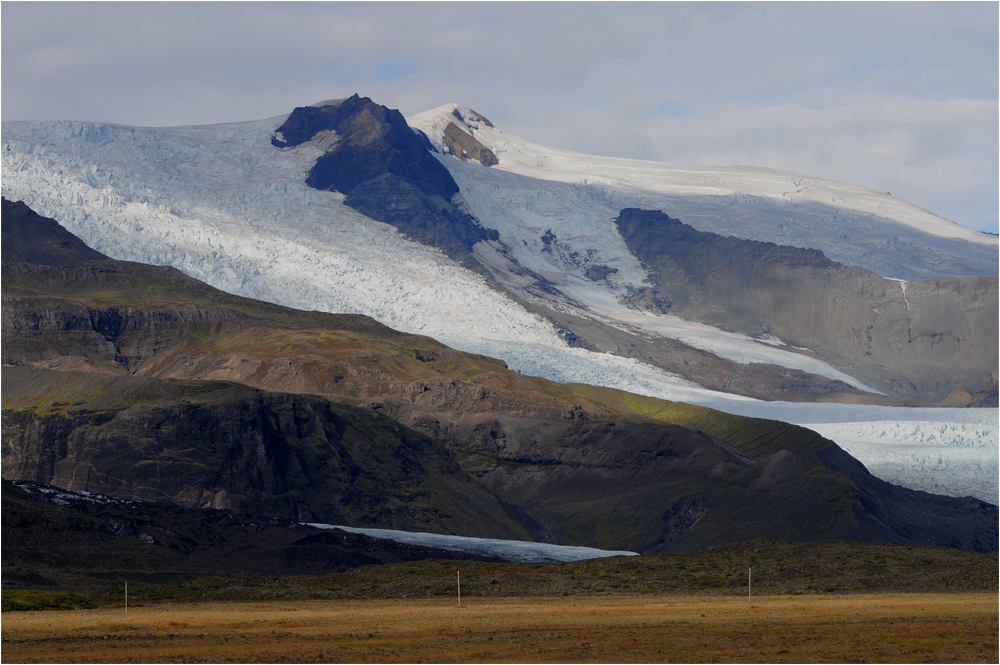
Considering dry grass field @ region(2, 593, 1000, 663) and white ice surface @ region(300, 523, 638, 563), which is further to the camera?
white ice surface @ region(300, 523, 638, 563)

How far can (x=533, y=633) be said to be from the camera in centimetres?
4381

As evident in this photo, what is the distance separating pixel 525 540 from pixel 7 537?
67.5 metres

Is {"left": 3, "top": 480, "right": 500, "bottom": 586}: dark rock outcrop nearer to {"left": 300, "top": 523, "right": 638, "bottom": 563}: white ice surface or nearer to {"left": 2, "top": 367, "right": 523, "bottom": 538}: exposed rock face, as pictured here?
{"left": 300, "top": 523, "right": 638, "bottom": 563}: white ice surface

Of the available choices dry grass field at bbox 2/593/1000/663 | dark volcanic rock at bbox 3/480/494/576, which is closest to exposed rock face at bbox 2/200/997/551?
dark volcanic rock at bbox 3/480/494/576

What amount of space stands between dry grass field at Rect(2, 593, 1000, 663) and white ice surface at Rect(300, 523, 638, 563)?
60183 millimetres

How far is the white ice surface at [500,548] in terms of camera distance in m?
117

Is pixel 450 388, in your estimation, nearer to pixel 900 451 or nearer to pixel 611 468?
pixel 611 468

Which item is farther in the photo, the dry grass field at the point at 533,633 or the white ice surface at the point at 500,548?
the white ice surface at the point at 500,548

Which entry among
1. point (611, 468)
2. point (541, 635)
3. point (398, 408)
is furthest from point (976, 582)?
point (398, 408)

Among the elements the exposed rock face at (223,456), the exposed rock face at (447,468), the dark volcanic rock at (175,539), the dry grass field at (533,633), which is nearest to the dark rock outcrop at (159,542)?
the dark volcanic rock at (175,539)

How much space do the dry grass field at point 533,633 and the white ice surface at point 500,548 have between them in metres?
60.2

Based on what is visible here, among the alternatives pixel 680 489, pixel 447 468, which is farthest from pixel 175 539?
pixel 680 489

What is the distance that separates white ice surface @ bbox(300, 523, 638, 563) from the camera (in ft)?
384

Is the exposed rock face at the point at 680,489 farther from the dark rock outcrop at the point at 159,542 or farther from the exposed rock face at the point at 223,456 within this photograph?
the dark rock outcrop at the point at 159,542
